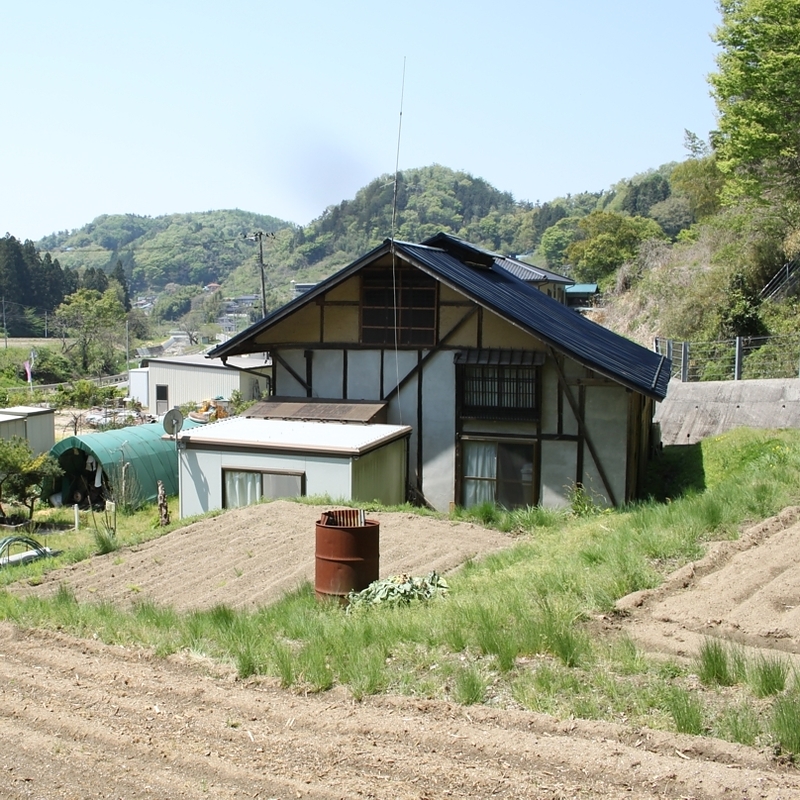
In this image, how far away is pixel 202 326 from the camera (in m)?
98.7

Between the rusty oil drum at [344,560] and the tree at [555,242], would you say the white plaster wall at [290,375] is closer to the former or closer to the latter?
the rusty oil drum at [344,560]

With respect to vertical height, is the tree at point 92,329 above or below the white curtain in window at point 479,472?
above

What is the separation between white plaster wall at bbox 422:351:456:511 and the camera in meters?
18.4

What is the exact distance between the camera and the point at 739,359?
23766 mm

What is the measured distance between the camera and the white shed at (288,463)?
16.3m

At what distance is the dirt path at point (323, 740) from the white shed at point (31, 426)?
19470 millimetres

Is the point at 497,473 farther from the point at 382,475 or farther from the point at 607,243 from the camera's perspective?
the point at 607,243

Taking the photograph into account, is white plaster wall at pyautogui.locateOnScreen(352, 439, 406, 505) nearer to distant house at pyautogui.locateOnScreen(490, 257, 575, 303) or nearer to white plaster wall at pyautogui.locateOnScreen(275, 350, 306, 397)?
white plaster wall at pyautogui.locateOnScreen(275, 350, 306, 397)

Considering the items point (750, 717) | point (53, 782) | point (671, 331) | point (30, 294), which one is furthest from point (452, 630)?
point (30, 294)

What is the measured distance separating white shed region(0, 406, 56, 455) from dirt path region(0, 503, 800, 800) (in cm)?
1947

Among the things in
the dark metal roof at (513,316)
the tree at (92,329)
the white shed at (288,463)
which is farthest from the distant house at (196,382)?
the tree at (92,329)

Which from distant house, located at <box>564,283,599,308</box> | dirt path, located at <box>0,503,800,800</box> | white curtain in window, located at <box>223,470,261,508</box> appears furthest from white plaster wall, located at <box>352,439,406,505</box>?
distant house, located at <box>564,283,599,308</box>

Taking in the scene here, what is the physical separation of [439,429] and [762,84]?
1588 centimetres

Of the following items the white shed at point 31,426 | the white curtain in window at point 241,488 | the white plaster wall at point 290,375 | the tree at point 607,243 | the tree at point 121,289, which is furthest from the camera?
the tree at point 121,289
